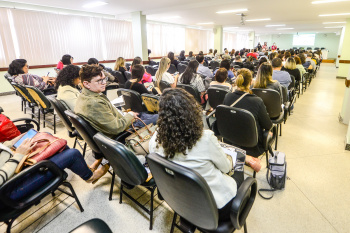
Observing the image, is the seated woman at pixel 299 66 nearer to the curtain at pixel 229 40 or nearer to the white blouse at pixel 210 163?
the white blouse at pixel 210 163

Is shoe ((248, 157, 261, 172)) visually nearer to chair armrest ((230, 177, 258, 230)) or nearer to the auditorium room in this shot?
the auditorium room

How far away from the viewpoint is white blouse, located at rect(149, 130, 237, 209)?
1.06 metres

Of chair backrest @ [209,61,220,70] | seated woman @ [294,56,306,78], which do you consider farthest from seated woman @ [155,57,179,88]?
chair backrest @ [209,61,220,70]

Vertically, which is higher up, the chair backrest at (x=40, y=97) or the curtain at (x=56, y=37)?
the curtain at (x=56, y=37)

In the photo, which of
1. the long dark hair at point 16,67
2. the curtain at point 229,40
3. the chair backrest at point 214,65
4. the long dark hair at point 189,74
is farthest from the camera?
the curtain at point 229,40

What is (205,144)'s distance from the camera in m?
1.06

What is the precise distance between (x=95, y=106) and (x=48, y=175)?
67cm

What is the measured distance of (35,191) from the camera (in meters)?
1.41

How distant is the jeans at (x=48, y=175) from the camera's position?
1.33 m

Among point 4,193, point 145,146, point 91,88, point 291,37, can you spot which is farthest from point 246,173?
point 291,37

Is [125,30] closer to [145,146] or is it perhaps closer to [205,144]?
[145,146]

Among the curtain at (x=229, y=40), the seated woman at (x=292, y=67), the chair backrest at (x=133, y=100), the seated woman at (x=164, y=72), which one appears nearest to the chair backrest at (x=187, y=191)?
the chair backrest at (x=133, y=100)

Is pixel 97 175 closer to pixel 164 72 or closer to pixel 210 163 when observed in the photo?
pixel 210 163

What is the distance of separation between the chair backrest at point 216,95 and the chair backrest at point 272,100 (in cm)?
44
